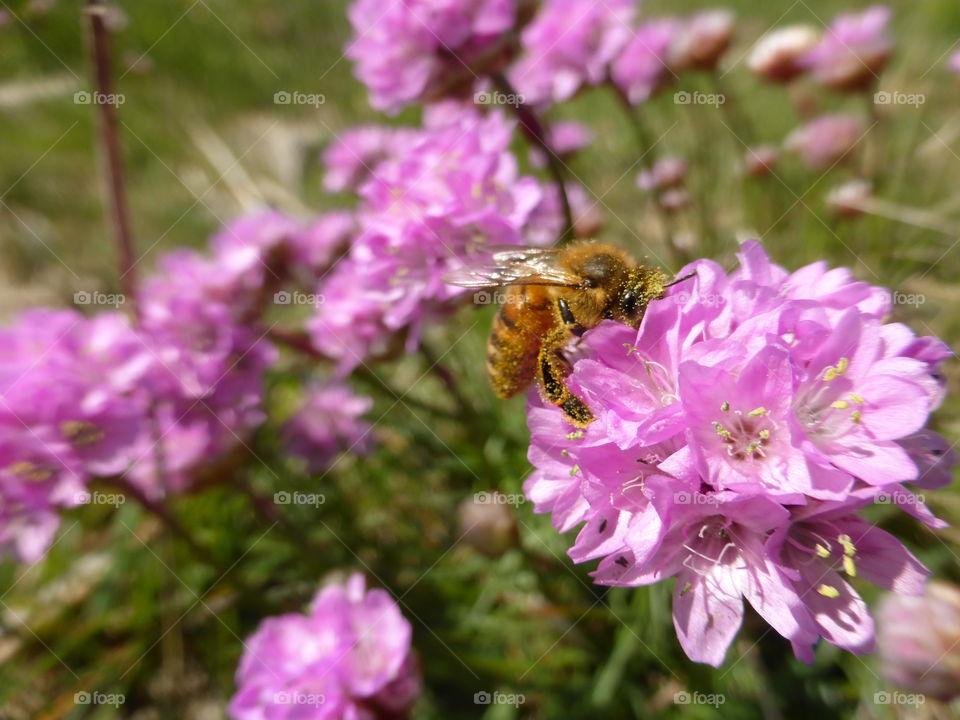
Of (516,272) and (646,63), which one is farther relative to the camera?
(646,63)

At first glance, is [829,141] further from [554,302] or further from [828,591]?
[828,591]

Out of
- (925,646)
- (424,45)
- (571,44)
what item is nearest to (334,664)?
(925,646)

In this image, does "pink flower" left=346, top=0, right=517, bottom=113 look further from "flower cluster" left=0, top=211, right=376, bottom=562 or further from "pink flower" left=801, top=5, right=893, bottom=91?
"pink flower" left=801, top=5, right=893, bottom=91

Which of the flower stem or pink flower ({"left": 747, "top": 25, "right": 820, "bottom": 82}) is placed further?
pink flower ({"left": 747, "top": 25, "right": 820, "bottom": 82})

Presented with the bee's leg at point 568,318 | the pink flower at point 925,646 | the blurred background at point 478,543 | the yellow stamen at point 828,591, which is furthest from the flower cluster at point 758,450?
the blurred background at point 478,543

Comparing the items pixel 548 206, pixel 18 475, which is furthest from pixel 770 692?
pixel 18 475

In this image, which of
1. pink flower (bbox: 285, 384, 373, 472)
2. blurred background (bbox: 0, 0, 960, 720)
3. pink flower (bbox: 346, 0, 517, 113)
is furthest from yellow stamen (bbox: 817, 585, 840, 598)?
pink flower (bbox: 285, 384, 373, 472)

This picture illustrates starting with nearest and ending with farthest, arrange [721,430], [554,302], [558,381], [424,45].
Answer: [721,430] < [558,381] < [554,302] < [424,45]
